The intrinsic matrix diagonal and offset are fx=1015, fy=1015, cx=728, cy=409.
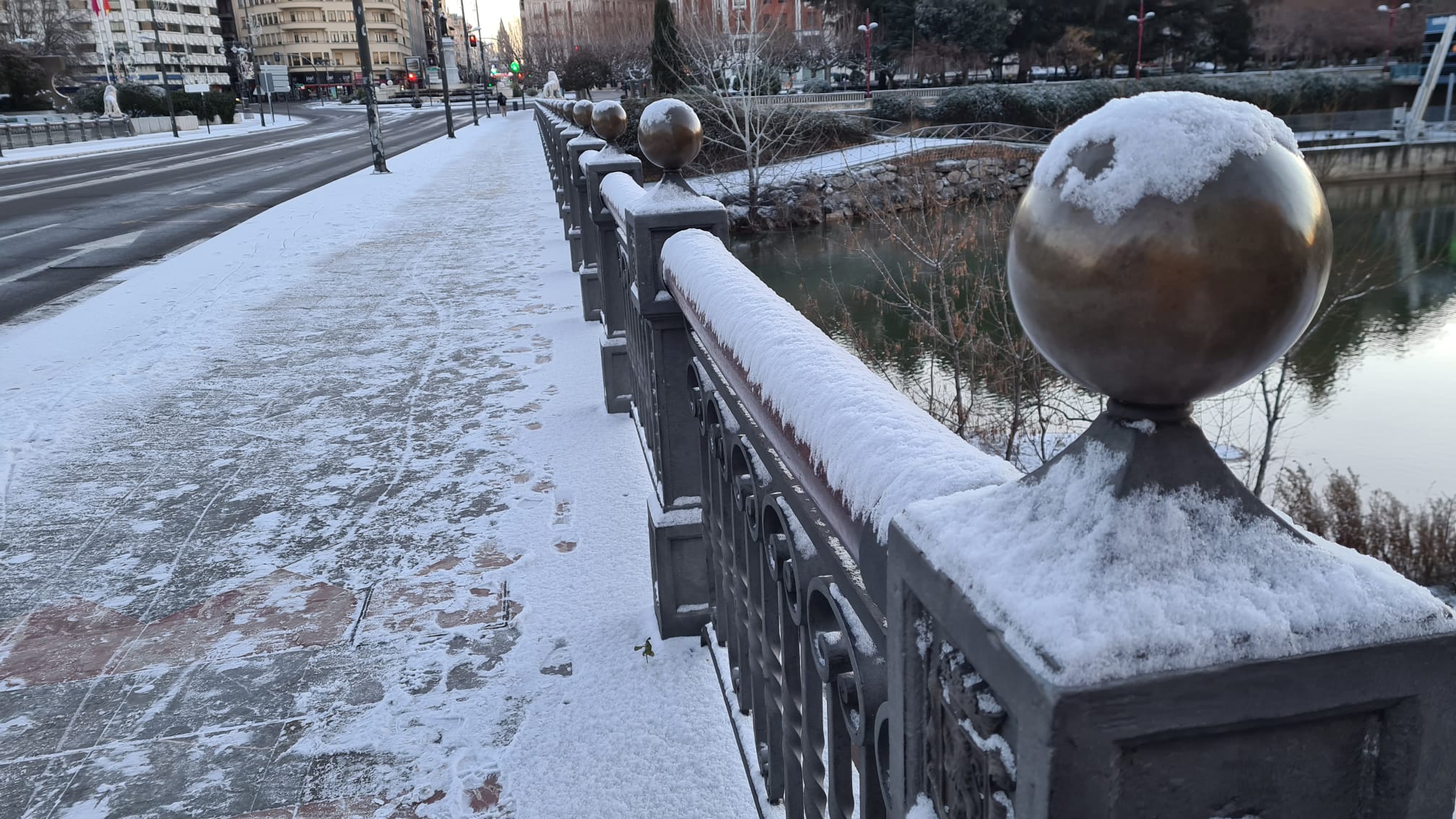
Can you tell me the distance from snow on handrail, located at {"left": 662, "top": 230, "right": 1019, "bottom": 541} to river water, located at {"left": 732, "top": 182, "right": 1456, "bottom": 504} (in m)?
10.2

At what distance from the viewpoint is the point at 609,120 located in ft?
18.4

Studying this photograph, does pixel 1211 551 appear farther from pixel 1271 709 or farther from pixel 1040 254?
pixel 1040 254

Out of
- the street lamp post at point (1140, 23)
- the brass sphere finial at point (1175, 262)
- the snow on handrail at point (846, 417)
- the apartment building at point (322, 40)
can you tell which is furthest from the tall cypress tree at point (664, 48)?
the apartment building at point (322, 40)

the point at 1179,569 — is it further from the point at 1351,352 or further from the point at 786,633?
the point at 1351,352

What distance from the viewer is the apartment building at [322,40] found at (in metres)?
122

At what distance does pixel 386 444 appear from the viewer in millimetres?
4668

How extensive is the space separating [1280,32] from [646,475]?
196ft

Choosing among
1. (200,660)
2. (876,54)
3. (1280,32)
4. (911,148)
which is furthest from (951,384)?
(1280,32)

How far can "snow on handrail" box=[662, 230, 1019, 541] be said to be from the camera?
1022 mm

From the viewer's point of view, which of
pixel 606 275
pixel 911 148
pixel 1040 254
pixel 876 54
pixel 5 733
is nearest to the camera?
pixel 1040 254

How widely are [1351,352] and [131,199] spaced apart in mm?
20144

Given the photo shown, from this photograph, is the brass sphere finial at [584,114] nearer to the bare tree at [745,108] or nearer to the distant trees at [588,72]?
the bare tree at [745,108]

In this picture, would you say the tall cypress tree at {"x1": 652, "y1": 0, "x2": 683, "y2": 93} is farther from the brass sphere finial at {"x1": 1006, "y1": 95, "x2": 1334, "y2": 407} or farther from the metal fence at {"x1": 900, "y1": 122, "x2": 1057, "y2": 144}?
the brass sphere finial at {"x1": 1006, "y1": 95, "x2": 1334, "y2": 407}

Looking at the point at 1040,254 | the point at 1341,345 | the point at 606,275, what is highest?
the point at 1040,254
